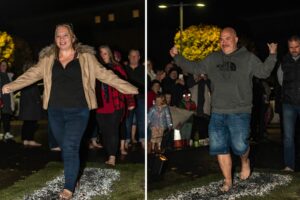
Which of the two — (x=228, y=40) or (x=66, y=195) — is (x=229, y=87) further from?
(x=66, y=195)

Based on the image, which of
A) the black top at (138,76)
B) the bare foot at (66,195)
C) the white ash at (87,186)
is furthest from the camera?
the black top at (138,76)

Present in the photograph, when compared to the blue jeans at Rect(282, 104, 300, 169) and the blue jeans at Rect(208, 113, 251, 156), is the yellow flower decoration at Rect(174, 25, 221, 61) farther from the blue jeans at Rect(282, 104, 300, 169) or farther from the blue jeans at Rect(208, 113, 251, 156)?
the blue jeans at Rect(208, 113, 251, 156)

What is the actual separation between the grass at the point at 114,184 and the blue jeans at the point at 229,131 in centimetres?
108

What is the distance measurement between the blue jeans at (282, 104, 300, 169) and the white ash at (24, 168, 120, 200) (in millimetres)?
2529

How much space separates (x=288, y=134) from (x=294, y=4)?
73.5 m

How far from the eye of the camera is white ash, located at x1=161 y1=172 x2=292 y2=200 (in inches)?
260

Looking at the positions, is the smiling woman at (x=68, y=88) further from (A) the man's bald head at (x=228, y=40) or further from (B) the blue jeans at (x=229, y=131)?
(A) the man's bald head at (x=228, y=40)

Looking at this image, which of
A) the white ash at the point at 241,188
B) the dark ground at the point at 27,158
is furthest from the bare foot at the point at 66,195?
the dark ground at the point at 27,158

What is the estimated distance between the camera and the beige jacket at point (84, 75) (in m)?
6.59

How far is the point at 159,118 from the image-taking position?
11.0m

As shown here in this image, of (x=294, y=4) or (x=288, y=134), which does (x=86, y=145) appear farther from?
(x=294, y=4)

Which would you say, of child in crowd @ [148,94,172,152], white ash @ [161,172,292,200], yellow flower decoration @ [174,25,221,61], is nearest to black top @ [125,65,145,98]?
child in crowd @ [148,94,172,152]

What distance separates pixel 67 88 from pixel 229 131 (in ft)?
6.62

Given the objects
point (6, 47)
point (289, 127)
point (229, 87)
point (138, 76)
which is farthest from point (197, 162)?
point (6, 47)
